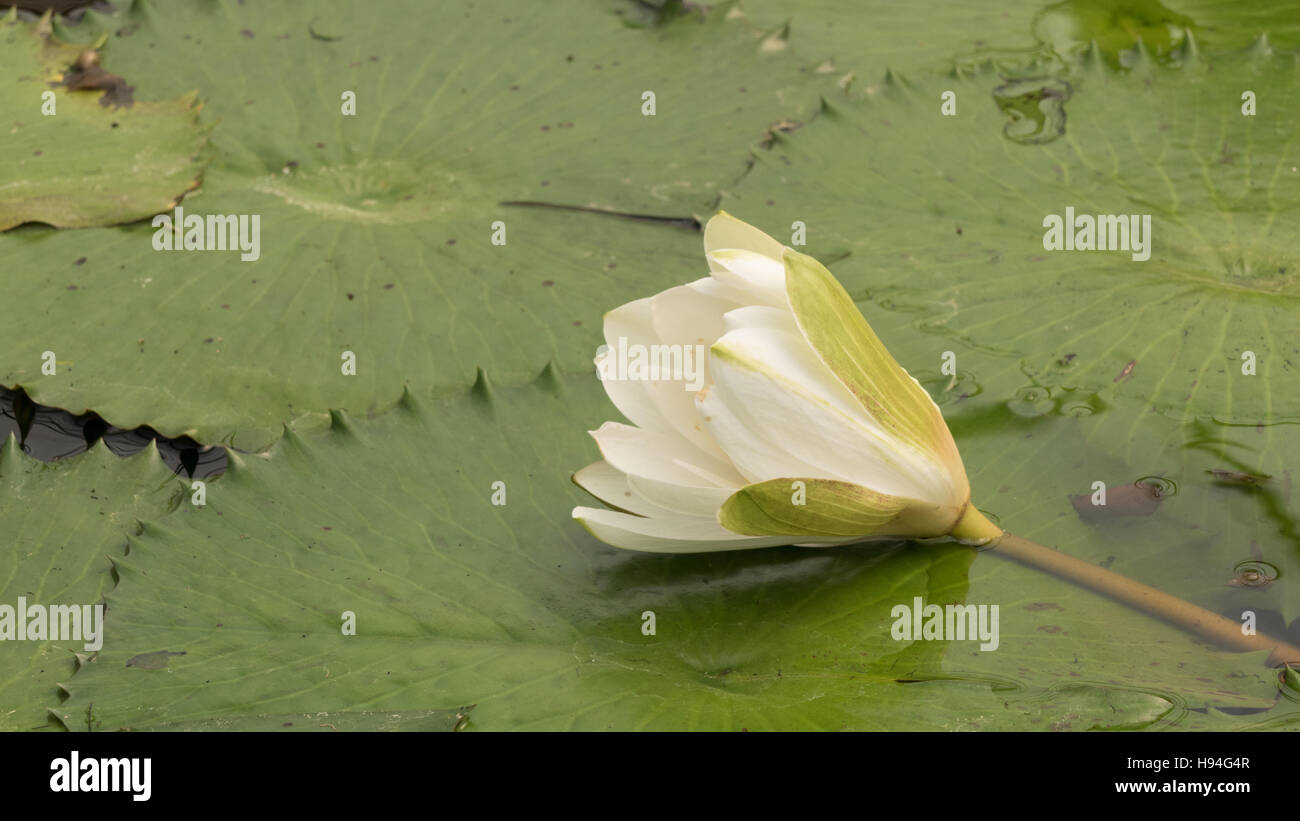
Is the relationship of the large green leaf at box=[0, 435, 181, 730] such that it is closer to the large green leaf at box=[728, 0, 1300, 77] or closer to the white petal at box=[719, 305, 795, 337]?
the white petal at box=[719, 305, 795, 337]

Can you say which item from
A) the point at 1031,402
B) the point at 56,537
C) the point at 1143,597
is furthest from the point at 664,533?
the point at 56,537

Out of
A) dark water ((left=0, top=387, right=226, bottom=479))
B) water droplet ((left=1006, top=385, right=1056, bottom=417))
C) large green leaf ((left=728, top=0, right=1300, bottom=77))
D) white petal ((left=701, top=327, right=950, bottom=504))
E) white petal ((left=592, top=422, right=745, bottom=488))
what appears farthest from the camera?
large green leaf ((left=728, top=0, right=1300, bottom=77))

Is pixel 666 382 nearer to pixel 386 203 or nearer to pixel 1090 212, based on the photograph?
pixel 1090 212

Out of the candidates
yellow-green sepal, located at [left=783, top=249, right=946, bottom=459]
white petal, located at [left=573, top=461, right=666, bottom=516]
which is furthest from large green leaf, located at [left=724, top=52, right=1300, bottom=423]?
white petal, located at [left=573, top=461, right=666, bottom=516]

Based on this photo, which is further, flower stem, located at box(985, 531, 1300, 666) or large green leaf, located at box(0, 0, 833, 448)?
large green leaf, located at box(0, 0, 833, 448)

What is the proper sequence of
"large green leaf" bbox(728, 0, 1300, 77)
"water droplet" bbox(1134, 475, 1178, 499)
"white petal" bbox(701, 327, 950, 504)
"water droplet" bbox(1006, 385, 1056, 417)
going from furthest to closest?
"large green leaf" bbox(728, 0, 1300, 77)
"water droplet" bbox(1006, 385, 1056, 417)
"water droplet" bbox(1134, 475, 1178, 499)
"white petal" bbox(701, 327, 950, 504)

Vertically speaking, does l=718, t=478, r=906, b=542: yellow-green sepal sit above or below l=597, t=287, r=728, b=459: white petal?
below

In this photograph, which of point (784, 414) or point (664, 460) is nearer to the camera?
point (784, 414)
